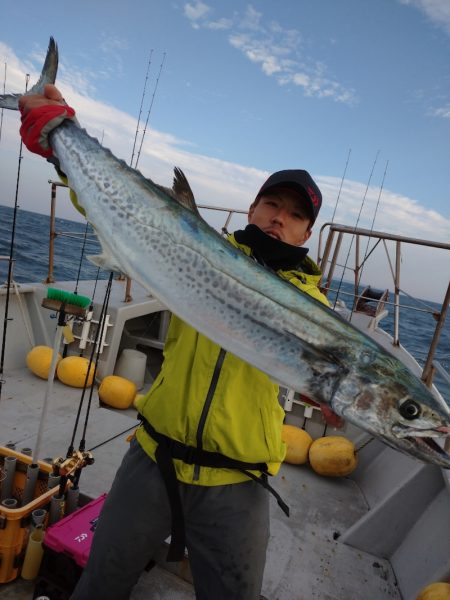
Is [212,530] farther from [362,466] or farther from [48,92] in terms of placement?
[362,466]

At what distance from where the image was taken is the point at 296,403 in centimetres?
534

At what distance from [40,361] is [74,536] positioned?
3.26m

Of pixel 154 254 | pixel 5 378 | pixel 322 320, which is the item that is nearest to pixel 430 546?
pixel 322 320

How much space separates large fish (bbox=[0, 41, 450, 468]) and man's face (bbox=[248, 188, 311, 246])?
0.50 metres

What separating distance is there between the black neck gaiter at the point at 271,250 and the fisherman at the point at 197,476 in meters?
0.52

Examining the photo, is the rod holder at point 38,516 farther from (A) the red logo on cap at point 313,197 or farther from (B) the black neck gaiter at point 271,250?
(A) the red logo on cap at point 313,197

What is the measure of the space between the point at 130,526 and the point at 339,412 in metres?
1.08

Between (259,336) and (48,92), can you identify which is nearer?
(259,336)

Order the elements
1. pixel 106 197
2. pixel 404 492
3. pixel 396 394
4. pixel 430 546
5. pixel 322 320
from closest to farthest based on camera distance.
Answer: pixel 396 394 → pixel 322 320 → pixel 106 197 → pixel 430 546 → pixel 404 492

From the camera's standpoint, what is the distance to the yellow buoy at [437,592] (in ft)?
7.62

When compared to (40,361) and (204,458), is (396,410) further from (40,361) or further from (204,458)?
(40,361)

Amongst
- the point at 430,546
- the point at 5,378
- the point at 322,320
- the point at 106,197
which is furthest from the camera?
the point at 5,378

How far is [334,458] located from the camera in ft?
14.7

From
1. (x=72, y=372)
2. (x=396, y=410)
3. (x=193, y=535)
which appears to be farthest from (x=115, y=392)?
(x=396, y=410)
